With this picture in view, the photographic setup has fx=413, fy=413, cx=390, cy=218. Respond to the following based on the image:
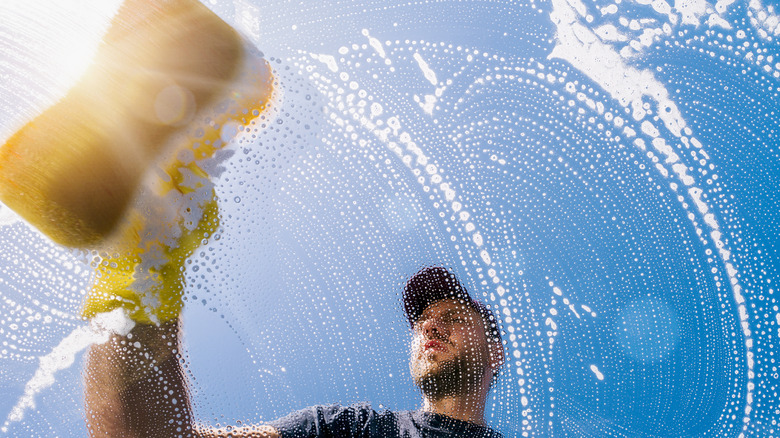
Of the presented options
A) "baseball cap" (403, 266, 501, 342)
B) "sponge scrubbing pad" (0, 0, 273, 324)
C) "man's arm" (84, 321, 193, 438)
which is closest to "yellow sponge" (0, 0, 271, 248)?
"sponge scrubbing pad" (0, 0, 273, 324)

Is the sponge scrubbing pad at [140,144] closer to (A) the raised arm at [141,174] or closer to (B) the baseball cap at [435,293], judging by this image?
(A) the raised arm at [141,174]

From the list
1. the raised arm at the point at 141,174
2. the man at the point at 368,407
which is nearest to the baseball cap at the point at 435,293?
the man at the point at 368,407

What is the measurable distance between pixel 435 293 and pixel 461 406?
0.11 metres

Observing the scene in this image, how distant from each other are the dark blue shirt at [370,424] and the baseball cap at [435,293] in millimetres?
86

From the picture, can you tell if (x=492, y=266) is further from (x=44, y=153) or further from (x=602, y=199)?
(x=44, y=153)

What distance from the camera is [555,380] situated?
14.9 inches

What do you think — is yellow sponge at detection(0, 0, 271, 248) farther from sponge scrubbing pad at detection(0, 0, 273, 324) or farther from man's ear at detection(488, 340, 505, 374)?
man's ear at detection(488, 340, 505, 374)

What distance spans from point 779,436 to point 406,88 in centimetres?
50

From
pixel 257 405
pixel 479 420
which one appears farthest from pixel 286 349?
pixel 479 420

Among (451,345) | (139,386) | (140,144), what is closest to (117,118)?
(140,144)

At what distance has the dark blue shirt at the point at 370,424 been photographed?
38cm

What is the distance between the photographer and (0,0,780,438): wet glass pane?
1.18 ft

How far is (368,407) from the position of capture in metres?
0.38

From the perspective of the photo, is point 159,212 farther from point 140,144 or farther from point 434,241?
point 434,241
